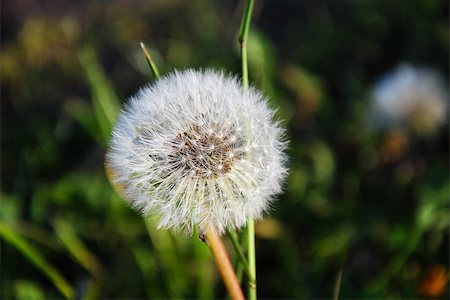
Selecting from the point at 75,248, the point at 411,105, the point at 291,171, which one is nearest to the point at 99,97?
the point at 75,248

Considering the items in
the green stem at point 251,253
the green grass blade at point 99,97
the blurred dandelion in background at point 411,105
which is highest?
the green grass blade at point 99,97

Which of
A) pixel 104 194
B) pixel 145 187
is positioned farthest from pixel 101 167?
pixel 145 187

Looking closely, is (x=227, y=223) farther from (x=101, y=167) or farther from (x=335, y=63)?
(x=335, y=63)

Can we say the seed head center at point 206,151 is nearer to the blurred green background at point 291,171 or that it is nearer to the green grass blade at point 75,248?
the blurred green background at point 291,171

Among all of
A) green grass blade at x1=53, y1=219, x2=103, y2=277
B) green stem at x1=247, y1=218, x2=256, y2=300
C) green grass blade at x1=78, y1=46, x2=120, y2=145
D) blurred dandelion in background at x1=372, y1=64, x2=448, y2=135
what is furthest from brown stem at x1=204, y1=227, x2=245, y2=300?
blurred dandelion in background at x1=372, y1=64, x2=448, y2=135

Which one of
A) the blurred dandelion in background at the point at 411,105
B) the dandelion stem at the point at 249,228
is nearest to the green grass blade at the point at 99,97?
the blurred dandelion in background at the point at 411,105
